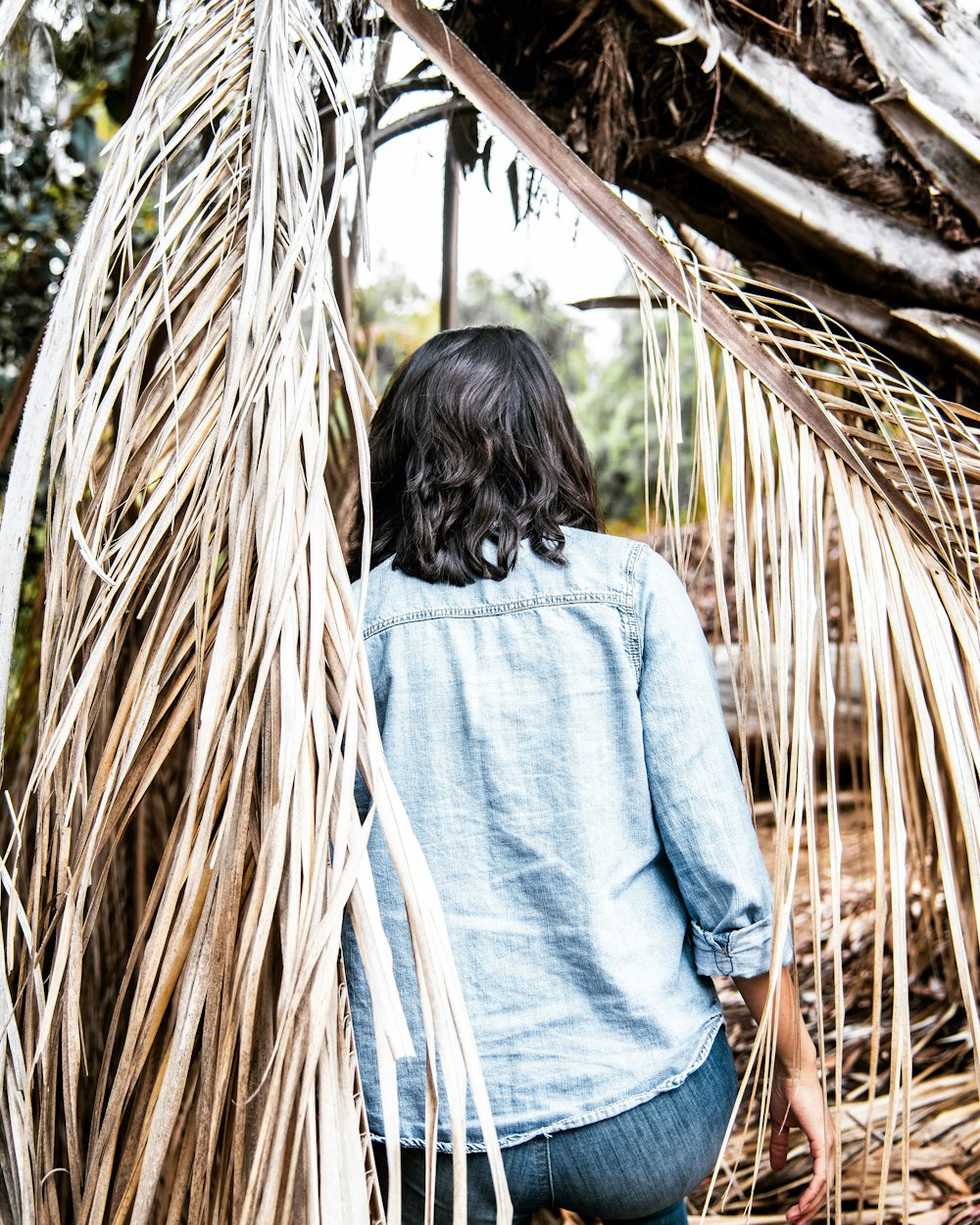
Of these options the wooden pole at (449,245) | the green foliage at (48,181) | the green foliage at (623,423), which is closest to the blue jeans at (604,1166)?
the wooden pole at (449,245)

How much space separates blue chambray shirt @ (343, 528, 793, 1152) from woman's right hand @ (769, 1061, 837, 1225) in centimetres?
14

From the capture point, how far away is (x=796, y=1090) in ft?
3.30

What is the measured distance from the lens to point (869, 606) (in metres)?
1.06

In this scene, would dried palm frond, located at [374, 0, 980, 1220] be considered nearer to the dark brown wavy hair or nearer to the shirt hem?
the dark brown wavy hair

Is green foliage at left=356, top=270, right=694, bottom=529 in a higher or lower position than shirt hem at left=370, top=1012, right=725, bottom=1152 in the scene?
higher

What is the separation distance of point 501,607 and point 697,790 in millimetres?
258

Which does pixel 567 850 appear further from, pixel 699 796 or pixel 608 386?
pixel 608 386

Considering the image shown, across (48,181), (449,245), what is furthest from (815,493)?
(48,181)

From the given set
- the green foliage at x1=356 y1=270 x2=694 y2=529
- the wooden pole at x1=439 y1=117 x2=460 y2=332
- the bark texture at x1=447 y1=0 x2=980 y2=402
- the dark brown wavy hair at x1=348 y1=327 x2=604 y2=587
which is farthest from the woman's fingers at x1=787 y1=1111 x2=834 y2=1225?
the green foliage at x1=356 y1=270 x2=694 y2=529

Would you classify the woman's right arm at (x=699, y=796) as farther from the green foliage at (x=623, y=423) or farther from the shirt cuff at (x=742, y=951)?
the green foliage at (x=623, y=423)

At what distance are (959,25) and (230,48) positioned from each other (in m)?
1.03

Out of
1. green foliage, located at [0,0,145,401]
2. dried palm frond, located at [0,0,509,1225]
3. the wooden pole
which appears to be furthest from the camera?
green foliage, located at [0,0,145,401]

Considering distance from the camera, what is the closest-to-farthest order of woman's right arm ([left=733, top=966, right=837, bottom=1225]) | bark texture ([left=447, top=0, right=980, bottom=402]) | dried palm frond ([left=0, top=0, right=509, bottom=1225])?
1. dried palm frond ([left=0, top=0, right=509, bottom=1225])
2. woman's right arm ([left=733, top=966, right=837, bottom=1225])
3. bark texture ([left=447, top=0, right=980, bottom=402])

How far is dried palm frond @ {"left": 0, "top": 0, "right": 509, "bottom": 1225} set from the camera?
0.69 metres
